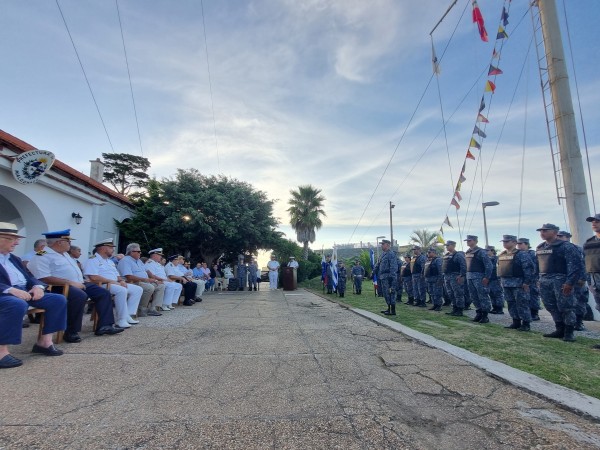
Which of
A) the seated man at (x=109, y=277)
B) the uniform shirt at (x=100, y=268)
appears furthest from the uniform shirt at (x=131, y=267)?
the uniform shirt at (x=100, y=268)

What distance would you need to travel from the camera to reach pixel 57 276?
468 cm

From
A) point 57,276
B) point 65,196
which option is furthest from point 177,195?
point 57,276

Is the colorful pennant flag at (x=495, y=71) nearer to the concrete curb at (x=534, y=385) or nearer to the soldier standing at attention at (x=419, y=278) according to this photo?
the soldier standing at attention at (x=419, y=278)

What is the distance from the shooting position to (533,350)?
14.4 ft

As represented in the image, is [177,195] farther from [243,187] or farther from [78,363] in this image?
[78,363]

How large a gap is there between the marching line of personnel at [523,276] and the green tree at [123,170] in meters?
44.6

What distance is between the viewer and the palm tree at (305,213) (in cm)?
2970

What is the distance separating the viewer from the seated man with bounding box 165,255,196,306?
9625 millimetres

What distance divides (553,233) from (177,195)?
1637cm

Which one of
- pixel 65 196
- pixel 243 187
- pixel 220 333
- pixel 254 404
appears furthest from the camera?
pixel 243 187

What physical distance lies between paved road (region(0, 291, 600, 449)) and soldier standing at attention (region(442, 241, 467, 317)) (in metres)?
4.35

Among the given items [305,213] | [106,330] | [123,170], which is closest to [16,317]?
[106,330]

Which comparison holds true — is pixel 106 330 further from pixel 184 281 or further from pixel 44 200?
pixel 44 200

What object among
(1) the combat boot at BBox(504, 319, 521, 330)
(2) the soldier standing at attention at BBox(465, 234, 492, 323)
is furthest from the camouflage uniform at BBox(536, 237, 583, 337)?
(2) the soldier standing at attention at BBox(465, 234, 492, 323)
